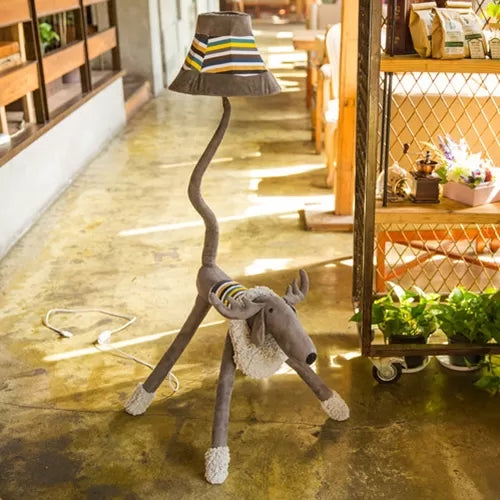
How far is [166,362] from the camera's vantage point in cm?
278

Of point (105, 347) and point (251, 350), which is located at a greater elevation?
point (251, 350)

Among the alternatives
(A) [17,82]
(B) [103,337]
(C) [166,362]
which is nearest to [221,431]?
(C) [166,362]

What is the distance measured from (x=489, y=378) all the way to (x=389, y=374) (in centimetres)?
39

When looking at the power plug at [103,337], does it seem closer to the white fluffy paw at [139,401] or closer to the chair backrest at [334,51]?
the white fluffy paw at [139,401]

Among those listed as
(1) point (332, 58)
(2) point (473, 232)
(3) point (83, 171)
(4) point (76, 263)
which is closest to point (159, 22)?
(3) point (83, 171)

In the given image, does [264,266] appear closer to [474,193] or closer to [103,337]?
[103,337]

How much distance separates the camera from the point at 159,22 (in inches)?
364

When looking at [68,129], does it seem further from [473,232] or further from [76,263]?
[473,232]

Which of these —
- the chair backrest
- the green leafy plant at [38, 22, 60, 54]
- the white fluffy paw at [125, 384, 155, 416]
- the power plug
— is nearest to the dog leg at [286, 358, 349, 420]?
the white fluffy paw at [125, 384, 155, 416]

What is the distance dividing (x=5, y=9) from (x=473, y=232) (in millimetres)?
3005

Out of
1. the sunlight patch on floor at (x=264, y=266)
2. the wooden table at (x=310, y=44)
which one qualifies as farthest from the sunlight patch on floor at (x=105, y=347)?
the wooden table at (x=310, y=44)

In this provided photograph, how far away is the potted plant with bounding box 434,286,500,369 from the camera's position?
9.56ft

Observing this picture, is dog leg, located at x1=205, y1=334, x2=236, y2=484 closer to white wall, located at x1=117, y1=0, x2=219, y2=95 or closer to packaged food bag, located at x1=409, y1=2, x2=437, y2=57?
packaged food bag, located at x1=409, y1=2, x2=437, y2=57

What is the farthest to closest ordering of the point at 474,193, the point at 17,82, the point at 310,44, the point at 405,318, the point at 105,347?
1. the point at 310,44
2. the point at 17,82
3. the point at 105,347
4. the point at 405,318
5. the point at 474,193
